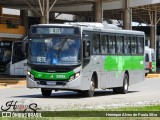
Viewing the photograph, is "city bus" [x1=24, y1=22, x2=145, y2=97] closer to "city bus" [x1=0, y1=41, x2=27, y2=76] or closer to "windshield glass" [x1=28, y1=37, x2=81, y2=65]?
"windshield glass" [x1=28, y1=37, x2=81, y2=65]

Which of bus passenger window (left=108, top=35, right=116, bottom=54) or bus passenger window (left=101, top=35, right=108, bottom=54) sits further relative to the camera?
bus passenger window (left=108, top=35, right=116, bottom=54)

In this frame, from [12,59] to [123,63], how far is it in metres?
18.3

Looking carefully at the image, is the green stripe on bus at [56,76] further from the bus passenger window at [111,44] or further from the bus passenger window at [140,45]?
the bus passenger window at [140,45]

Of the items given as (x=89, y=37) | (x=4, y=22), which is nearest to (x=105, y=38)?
(x=89, y=37)

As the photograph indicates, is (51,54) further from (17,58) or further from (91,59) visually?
(17,58)

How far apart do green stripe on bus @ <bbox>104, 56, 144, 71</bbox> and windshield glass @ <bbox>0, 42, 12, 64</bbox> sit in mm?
18443

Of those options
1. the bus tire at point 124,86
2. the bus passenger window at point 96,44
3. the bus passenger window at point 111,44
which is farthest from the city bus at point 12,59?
the bus passenger window at point 96,44

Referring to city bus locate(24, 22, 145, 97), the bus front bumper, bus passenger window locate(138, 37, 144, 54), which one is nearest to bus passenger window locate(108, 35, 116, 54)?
city bus locate(24, 22, 145, 97)

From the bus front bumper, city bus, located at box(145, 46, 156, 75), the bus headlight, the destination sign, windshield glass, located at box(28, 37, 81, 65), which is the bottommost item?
city bus, located at box(145, 46, 156, 75)

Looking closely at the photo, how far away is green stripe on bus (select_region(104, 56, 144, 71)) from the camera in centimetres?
2626

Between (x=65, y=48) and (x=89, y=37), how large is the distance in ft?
4.46

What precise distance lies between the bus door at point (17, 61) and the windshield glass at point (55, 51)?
20055 millimetres

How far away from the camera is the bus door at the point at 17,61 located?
4375 centimetres

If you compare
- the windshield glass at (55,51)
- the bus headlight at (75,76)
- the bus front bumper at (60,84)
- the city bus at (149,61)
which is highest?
the windshield glass at (55,51)
